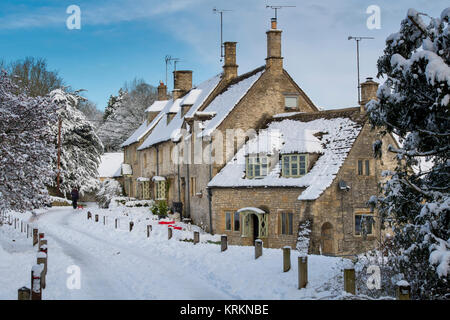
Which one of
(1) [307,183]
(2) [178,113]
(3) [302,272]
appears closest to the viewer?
(3) [302,272]

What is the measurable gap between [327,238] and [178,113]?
22.1 meters

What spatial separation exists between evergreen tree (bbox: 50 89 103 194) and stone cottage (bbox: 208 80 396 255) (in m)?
26.4

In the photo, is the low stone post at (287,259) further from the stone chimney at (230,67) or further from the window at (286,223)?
the stone chimney at (230,67)

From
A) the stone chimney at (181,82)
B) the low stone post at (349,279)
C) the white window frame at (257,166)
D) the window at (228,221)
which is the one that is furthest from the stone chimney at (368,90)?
the stone chimney at (181,82)

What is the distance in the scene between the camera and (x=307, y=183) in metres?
27.9

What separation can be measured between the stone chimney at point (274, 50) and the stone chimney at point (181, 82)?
16.1m

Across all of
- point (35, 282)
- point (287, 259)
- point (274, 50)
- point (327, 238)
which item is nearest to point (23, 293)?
point (35, 282)

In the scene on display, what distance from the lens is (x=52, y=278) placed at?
1667cm

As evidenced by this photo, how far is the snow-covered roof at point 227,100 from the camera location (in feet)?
111

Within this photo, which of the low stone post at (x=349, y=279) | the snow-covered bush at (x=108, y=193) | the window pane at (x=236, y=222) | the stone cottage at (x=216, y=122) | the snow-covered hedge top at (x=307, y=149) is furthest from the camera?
the snow-covered bush at (x=108, y=193)

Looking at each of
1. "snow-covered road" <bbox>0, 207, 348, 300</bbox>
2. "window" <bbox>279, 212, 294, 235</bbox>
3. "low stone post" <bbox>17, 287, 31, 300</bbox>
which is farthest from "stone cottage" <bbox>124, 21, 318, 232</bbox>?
"low stone post" <bbox>17, 287, 31, 300</bbox>

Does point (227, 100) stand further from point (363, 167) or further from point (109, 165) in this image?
point (109, 165)

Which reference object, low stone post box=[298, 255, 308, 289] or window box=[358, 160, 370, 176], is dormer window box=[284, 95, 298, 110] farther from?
low stone post box=[298, 255, 308, 289]

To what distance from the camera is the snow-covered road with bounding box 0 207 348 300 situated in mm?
14000
